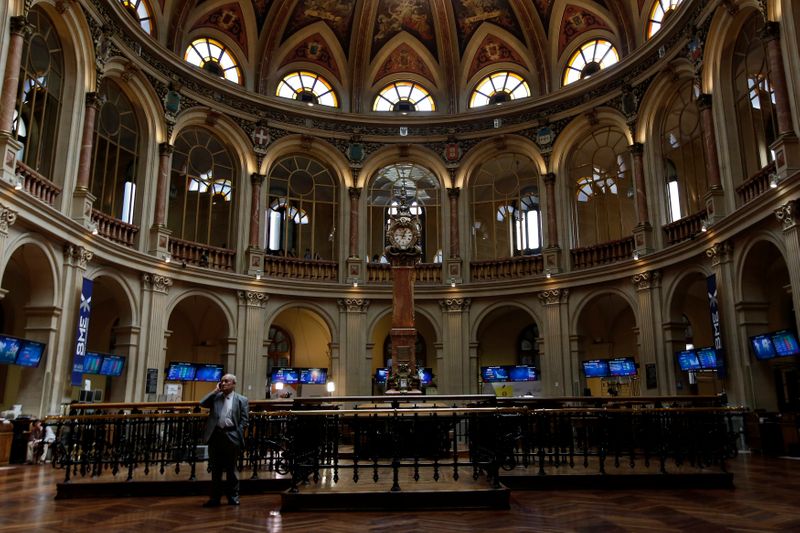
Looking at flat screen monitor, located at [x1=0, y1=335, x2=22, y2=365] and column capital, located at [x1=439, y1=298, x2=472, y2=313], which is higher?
column capital, located at [x1=439, y1=298, x2=472, y2=313]

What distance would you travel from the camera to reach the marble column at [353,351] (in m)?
21.8

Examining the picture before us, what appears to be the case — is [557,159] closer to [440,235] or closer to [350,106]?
[440,235]

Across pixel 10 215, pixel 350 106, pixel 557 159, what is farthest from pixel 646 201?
pixel 10 215

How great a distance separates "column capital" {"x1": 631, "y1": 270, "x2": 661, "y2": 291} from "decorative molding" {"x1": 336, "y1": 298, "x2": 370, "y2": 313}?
9.15 metres

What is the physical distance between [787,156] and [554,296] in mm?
9427

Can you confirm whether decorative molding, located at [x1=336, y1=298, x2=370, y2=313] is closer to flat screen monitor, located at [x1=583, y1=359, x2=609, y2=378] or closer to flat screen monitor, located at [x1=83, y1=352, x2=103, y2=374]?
flat screen monitor, located at [x1=583, y1=359, x2=609, y2=378]

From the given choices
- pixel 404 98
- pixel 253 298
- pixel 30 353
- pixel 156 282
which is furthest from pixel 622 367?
pixel 30 353

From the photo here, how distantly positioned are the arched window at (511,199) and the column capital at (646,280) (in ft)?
15.9

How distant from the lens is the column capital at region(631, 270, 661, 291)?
18.8 m

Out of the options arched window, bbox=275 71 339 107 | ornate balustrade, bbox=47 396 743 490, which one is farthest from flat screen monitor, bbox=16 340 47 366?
arched window, bbox=275 71 339 107

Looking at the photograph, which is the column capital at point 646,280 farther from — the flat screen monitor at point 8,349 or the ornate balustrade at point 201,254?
the flat screen monitor at point 8,349

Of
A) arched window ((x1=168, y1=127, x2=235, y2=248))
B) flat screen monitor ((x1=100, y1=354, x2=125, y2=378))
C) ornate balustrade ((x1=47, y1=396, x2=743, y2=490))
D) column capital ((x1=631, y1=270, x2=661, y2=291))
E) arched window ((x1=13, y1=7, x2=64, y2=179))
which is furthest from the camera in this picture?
arched window ((x1=168, y1=127, x2=235, y2=248))

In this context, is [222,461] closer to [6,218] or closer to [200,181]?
[6,218]

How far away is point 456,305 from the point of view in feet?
74.1
